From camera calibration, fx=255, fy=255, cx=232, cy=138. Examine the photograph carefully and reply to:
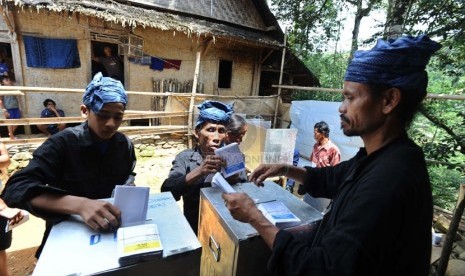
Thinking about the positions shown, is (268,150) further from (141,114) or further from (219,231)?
(141,114)

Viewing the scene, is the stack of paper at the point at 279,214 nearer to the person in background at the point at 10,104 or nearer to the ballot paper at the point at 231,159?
the ballot paper at the point at 231,159

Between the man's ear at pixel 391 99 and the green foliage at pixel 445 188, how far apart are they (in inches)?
158

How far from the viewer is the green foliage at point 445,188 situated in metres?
4.55

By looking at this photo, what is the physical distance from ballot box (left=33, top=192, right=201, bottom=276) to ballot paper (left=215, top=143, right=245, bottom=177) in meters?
0.49

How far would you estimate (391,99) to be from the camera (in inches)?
39.7

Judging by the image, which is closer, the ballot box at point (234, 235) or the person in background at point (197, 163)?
the ballot box at point (234, 235)

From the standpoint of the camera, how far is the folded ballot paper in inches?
34.5

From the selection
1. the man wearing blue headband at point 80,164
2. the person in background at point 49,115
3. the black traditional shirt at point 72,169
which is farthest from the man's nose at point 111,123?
the person in background at point 49,115

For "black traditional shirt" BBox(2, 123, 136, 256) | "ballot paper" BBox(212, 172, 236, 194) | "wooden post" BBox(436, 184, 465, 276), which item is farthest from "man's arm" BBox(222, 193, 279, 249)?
"wooden post" BBox(436, 184, 465, 276)

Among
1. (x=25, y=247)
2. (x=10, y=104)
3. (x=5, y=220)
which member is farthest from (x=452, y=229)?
(x=10, y=104)

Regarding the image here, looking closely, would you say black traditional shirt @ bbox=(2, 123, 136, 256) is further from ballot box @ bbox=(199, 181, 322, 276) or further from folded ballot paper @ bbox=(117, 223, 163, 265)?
ballot box @ bbox=(199, 181, 322, 276)

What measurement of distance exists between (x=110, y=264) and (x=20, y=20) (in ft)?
26.3

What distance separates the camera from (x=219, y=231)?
129 centimetres

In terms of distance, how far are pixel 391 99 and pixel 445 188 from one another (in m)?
5.34
